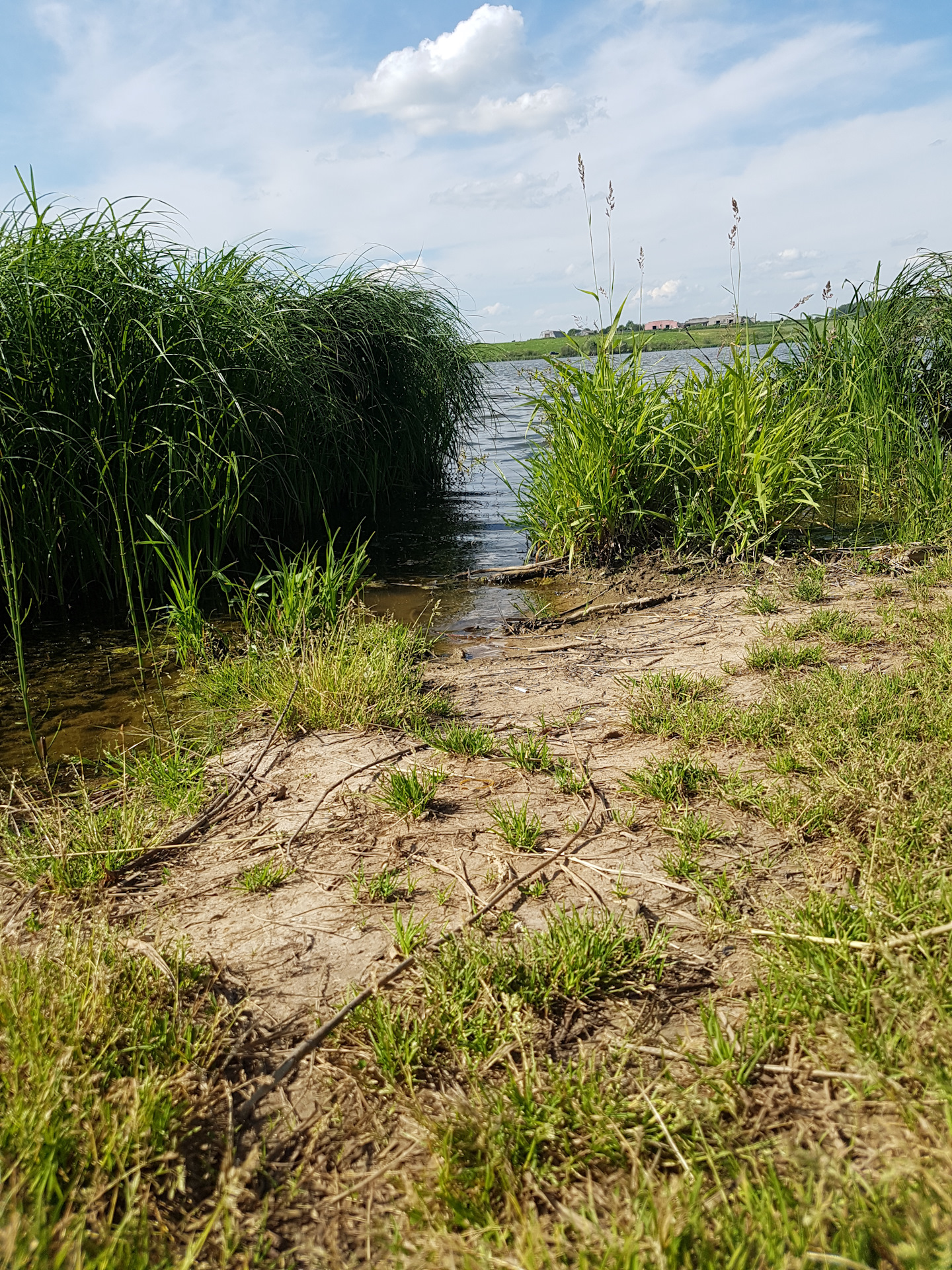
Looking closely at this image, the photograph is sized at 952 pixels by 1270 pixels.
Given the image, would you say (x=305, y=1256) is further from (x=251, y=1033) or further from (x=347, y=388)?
(x=347, y=388)

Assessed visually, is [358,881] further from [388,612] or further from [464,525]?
[464,525]

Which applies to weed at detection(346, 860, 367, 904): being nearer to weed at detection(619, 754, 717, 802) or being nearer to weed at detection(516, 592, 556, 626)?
weed at detection(619, 754, 717, 802)

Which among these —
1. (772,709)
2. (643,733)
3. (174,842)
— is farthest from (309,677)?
(772,709)

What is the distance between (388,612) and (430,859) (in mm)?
3380

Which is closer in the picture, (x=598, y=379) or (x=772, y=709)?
(x=772, y=709)

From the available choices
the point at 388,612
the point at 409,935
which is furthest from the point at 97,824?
the point at 388,612

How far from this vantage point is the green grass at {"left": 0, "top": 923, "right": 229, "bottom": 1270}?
1.17 m

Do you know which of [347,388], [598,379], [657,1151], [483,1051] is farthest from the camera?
[347,388]

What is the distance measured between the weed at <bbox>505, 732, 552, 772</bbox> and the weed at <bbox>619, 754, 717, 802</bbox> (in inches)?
11.6

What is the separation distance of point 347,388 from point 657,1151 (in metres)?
7.45

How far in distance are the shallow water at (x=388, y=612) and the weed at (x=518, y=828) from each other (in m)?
1.85

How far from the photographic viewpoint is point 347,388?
Result: 25.9ft

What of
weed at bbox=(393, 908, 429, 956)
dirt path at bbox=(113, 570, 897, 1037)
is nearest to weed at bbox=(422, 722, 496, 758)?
dirt path at bbox=(113, 570, 897, 1037)

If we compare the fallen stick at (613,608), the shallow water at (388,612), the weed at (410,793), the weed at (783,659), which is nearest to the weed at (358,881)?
the weed at (410,793)
